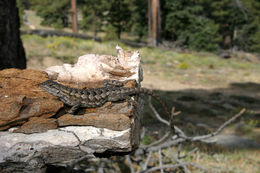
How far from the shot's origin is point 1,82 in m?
2.49

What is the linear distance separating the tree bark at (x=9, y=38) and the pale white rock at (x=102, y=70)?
6.68 ft

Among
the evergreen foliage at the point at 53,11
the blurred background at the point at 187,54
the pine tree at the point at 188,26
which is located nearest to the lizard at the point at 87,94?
the blurred background at the point at 187,54

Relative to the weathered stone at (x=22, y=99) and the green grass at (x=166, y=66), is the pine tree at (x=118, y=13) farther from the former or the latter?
the weathered stone at (x=22, y=99)

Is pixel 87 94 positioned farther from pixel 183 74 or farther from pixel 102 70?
pixel 183 74

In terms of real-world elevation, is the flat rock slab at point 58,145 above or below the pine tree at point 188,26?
below

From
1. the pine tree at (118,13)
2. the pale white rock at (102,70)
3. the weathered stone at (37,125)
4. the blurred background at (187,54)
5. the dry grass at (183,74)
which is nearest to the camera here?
the weathered stone at (37,125)

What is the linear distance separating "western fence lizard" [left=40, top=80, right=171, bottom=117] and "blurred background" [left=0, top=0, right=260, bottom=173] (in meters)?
0.78

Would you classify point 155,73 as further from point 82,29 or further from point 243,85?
point 82,29

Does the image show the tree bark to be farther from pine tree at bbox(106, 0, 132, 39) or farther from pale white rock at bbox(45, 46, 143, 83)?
pine tree at bbox(106, 0, 132, 39)

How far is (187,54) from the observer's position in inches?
914

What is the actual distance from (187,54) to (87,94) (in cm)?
2154

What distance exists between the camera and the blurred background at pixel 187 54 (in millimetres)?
6603

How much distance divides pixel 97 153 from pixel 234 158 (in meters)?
4.17

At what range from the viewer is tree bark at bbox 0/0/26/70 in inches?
180
